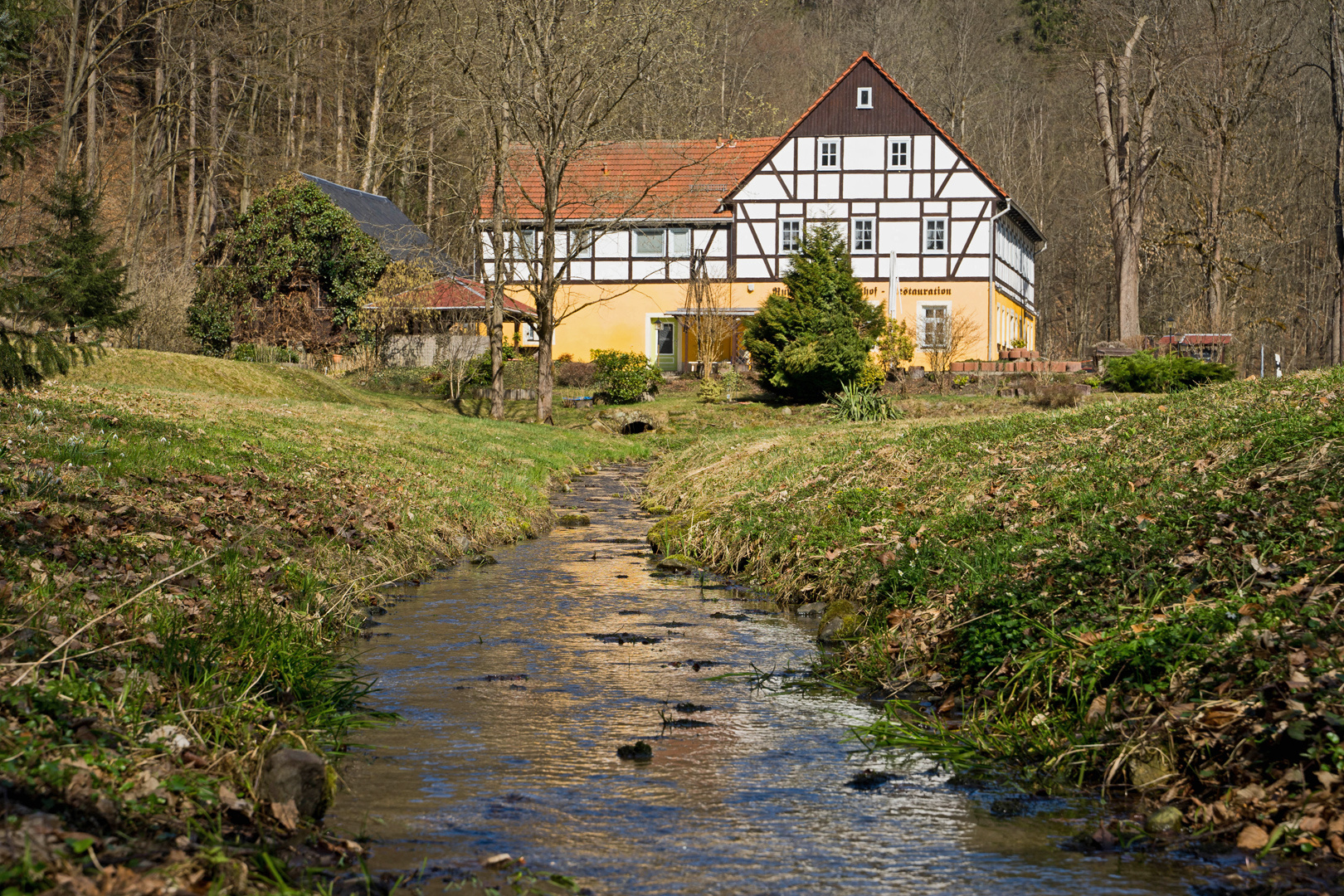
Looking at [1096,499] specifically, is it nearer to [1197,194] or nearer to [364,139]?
[1197,194]

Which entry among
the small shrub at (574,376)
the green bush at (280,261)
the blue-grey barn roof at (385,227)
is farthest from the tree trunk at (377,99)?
the small shrub at (574,376)

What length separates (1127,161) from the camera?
3797 cm

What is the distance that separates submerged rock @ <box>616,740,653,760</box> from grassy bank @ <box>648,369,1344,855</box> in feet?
3.87

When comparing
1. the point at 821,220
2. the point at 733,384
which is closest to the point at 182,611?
the point at 733,384

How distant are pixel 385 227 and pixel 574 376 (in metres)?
8.14

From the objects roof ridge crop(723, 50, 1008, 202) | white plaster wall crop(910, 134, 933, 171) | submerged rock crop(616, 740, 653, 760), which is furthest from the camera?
white plaster wall crop(910, 134, 933, 171)

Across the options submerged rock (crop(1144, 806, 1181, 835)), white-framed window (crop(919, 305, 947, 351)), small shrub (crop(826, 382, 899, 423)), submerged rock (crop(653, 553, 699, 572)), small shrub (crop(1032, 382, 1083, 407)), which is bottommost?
submerged rock (crop(1144, 806, 1181, 835))

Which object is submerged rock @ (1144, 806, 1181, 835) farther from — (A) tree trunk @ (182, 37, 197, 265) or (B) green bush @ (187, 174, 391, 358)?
(A) tree trunk @ (182, 37, 197, 265)

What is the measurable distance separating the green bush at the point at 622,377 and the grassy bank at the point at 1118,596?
23093 mm

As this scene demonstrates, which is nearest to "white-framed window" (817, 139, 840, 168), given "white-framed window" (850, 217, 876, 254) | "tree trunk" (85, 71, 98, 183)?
"white-framed window" (850, 217, 876, 254)

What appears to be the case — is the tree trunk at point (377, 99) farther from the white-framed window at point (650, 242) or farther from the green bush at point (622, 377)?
the green bush at point (622, 377)

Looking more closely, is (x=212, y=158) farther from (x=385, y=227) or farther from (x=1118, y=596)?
(x=1118, y=596)

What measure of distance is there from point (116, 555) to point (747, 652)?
4007 mm

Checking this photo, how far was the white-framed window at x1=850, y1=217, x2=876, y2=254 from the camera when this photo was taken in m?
45.6
